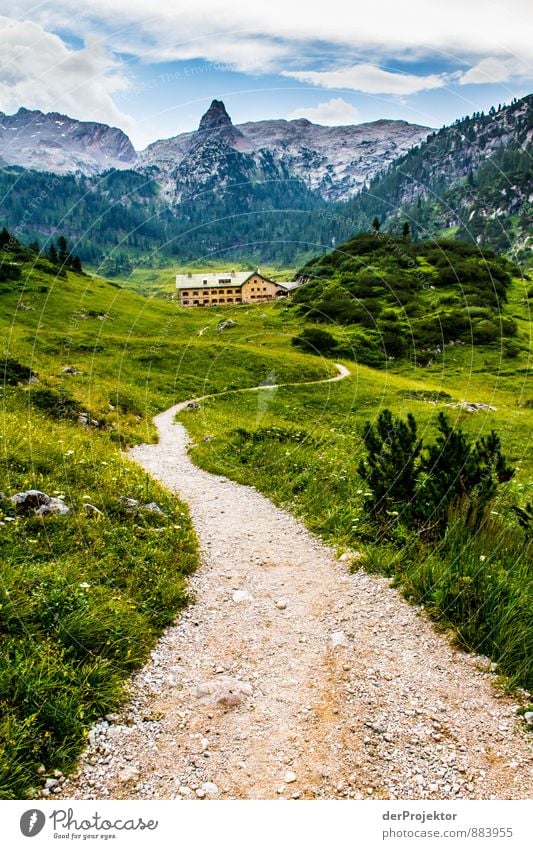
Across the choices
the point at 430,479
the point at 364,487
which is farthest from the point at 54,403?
the point at 430,479

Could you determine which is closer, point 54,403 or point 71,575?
point 71,575

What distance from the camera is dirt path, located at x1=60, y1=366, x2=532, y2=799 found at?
453 centimetres

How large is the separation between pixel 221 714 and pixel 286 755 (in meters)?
0.92

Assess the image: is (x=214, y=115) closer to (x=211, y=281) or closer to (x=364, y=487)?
(x=364, y=487)

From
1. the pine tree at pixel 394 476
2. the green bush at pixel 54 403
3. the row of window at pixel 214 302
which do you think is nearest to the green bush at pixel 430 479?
the pine tree at pixel 394 476

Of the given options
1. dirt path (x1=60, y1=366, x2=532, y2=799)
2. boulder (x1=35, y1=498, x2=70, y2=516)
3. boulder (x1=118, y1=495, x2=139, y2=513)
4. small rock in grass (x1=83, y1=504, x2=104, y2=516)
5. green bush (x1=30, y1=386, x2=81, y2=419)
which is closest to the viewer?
dirt path (x1=60, y1=366, x2=532, y2=799)

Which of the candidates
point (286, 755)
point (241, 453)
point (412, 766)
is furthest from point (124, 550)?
point (241, 453)

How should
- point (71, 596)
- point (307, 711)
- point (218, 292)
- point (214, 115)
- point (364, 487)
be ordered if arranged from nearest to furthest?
point (307, 711), point (71, 596), point (364, 487), point (214, 115), point (218, 292)

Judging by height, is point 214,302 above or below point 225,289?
below

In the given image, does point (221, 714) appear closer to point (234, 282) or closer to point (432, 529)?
point (432, 529)

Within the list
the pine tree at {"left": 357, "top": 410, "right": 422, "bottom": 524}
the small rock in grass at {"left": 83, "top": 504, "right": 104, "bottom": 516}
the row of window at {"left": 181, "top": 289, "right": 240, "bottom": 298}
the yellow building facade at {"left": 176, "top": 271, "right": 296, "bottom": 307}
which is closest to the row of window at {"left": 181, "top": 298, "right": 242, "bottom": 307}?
the yellow building facade at {"left": 176, "top": 271, "right": 296, "bottom": 307}

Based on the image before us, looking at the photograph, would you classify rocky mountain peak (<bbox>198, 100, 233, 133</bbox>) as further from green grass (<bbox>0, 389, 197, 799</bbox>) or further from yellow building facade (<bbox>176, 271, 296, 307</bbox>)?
yellow building facade (<bbox>176, 271, 296, 307</bbox>)

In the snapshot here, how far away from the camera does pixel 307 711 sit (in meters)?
5.46

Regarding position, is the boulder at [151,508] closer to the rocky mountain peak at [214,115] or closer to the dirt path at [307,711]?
the dirt path at [307,711]
